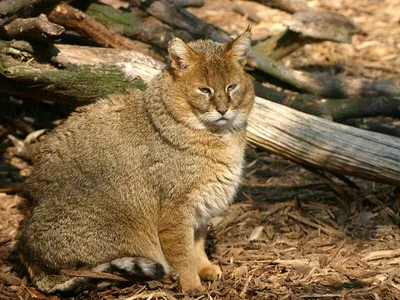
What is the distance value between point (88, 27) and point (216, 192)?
2.35 metres

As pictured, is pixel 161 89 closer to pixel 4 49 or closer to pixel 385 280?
pixel 4 49

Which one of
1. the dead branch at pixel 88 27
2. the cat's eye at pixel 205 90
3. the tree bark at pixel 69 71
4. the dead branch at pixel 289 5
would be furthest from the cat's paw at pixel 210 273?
the dead branch at pixel 289 5

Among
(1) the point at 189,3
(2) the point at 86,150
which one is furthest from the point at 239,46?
(1) the point at 189,3

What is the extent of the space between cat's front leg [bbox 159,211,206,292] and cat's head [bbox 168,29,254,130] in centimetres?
77

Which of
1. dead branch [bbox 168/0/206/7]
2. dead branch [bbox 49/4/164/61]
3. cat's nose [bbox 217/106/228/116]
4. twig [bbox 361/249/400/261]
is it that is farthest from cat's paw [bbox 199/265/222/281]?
dead branch [bbox 168/0/206/7]

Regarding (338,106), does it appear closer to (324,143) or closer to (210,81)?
(324,143)

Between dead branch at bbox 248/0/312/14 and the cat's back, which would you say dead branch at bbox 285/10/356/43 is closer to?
dead branch at bbox 248/0/312/14

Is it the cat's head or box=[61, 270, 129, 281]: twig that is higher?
the cat's head

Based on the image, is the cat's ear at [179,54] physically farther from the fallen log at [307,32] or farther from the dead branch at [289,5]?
the dead branch at [289,5]

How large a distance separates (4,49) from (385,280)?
367cm

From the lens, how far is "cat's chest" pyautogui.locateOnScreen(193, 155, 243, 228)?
189 inches

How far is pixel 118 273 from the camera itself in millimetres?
4738

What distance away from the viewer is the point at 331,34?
7938 millimetres

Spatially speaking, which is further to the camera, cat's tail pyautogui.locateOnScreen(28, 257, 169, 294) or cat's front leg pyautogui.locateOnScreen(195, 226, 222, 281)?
cat's front leg pyautogui.locateOnScreen(195, 226, 222, 281)
